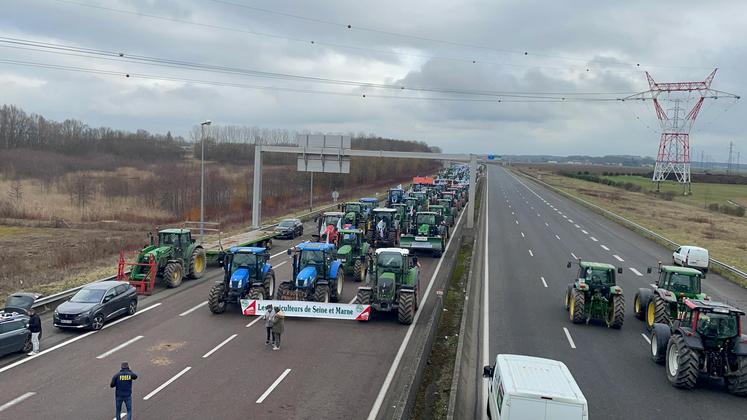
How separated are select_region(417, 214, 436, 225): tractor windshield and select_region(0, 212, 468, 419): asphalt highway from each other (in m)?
15.5

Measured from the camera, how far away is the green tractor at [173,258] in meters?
25.8

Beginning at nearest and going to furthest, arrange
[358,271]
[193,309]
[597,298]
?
[597,298] < [193,309] < [358,271]

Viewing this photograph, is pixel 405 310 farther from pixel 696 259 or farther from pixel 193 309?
pixel 696 259

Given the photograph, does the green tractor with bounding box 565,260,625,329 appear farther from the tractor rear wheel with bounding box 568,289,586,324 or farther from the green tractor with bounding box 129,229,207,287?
the green tractor with bounding box 129,229,207,287

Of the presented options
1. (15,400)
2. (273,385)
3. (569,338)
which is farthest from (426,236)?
(15,400)

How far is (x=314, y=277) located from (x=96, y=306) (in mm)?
7672

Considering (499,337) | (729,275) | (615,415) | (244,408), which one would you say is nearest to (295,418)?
(244,408)

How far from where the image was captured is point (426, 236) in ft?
116

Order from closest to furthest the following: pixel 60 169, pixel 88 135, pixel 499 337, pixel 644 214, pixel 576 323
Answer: pixel 499 337 < pixel 576 323 < pixel 644 214 < pixel 60 169 < pixel 88 135

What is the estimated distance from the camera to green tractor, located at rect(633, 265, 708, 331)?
63.9 ft

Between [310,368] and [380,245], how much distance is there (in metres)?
20.9

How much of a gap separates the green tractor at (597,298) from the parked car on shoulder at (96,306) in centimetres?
1644

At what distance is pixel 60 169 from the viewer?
88.0m

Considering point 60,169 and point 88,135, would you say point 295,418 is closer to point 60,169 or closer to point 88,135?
point 60,169
